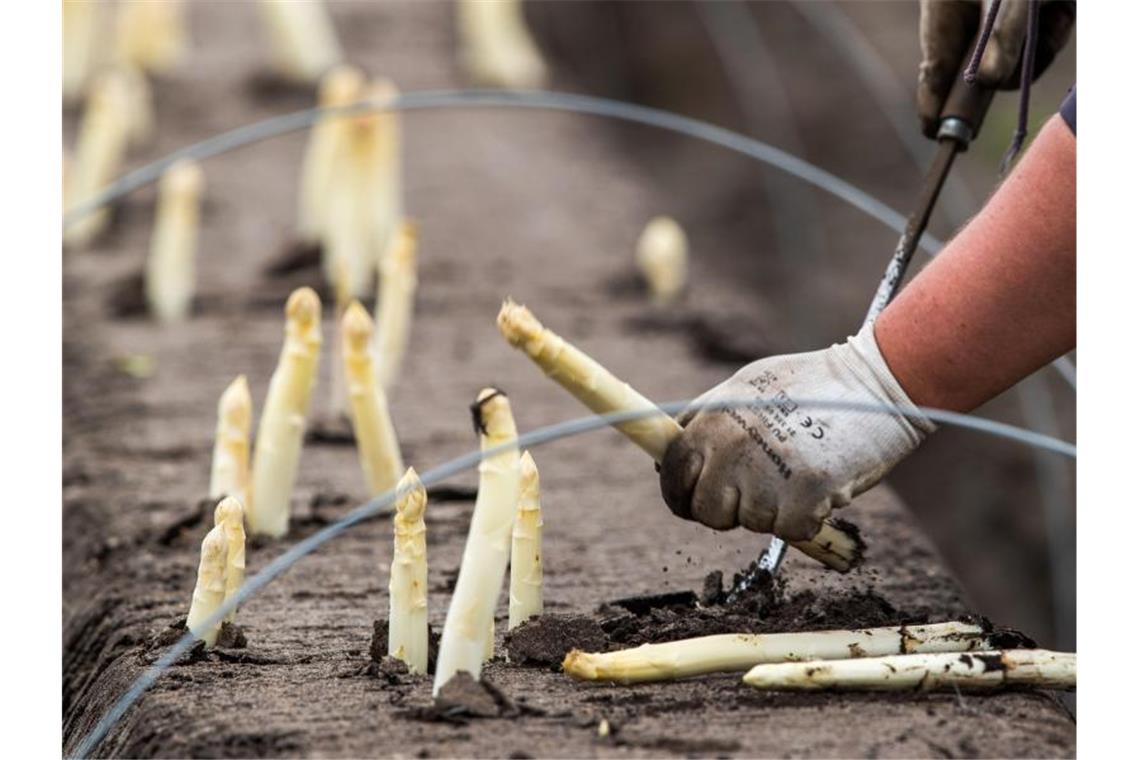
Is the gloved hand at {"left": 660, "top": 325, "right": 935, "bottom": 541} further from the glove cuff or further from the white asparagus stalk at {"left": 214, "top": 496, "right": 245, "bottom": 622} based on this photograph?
the white asparagus stalk at {"left": 214, "top": 496, "right": 245, "bottom": 622}

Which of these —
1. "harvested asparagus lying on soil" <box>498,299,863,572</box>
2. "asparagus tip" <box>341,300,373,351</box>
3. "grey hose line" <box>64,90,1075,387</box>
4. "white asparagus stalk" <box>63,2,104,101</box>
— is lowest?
"harvested asparagus lying on soil" <box>498,299,863,572</box>

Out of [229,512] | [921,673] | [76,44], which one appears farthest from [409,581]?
[76,44]

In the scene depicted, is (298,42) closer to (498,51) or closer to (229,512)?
(498,51)

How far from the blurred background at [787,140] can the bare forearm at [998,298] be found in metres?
2.92

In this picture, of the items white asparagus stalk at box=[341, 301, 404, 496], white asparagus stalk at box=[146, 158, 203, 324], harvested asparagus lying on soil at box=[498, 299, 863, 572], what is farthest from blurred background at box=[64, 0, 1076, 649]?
harvested asparagus lying on soil at box=[498, 299, 863, 572]

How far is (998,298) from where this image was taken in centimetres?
221

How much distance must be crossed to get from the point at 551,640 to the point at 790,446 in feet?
1.46

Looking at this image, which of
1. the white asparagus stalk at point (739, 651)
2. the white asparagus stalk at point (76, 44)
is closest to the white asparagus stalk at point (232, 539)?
the white asparagus stalk at point (739, 651)

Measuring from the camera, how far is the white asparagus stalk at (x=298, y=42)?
7.50 m

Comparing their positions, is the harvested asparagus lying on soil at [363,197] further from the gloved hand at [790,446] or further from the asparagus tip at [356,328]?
the gloved hand at [790,446]

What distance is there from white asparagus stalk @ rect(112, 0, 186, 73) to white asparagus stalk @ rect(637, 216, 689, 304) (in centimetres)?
312

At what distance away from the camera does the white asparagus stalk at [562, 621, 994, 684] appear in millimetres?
2215

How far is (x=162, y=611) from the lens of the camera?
9.45ft

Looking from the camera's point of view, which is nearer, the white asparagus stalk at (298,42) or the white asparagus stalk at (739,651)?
the white asparagus stalk at (739,651)
